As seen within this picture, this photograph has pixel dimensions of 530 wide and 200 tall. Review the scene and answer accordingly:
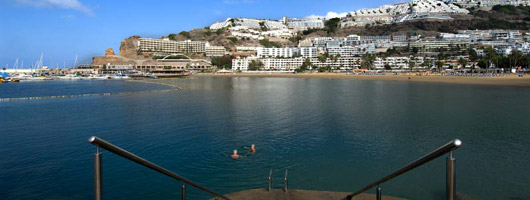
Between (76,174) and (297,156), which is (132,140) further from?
(297,156)

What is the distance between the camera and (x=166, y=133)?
17.1 meters

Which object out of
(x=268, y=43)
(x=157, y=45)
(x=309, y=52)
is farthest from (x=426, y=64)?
(x=157, y=45)

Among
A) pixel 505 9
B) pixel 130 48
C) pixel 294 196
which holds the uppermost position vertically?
pixel 505 9

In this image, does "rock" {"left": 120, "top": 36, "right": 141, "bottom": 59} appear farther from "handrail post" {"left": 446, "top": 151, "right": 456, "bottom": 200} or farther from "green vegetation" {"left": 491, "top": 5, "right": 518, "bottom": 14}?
"green vegetation" {"left": 491, "top": 5, "right": 518, "bottom": 14}

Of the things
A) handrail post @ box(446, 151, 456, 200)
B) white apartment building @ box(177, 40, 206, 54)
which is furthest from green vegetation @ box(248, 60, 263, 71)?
handrail post @ box(446, 151, 456, 200)

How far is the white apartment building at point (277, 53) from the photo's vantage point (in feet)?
459

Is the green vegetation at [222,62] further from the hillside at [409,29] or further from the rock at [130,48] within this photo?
the rock at [130,48]

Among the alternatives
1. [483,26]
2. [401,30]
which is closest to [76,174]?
[401,30]

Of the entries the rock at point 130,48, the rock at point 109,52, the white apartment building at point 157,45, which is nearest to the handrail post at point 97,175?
the rock at point 130,48

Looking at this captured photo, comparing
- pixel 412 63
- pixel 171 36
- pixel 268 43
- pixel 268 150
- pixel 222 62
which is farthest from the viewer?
pixel 268 43

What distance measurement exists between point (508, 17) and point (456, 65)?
276ft

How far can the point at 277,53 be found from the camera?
14125cm

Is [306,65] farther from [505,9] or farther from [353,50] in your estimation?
[505,9]

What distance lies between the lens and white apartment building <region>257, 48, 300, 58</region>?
140 meters
